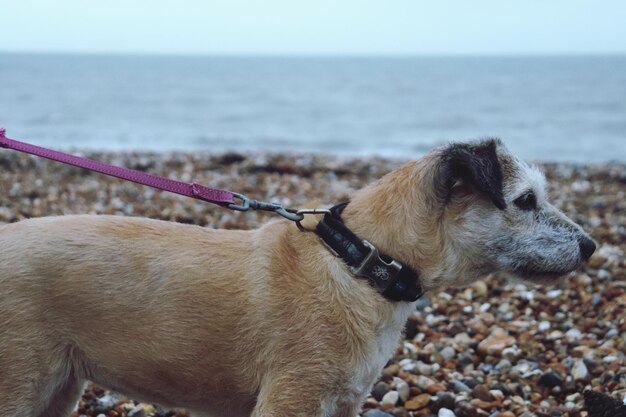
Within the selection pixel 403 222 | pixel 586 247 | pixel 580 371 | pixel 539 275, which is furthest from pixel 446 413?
pixel 403 222

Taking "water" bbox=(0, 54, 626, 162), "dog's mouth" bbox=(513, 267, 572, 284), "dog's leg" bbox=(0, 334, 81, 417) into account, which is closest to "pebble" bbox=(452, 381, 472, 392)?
"dog's mouth" bbox=(513, 267, 572, 284)

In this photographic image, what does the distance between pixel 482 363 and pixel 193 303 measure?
3.00 meters

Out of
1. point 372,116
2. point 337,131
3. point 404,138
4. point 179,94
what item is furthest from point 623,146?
point 179,94

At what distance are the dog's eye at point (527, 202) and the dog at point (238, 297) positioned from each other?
Answer: 1.4 inches

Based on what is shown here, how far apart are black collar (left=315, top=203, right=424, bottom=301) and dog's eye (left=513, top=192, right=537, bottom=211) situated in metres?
0.71

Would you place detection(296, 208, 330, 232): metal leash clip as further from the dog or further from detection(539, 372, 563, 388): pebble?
detection(539, 372, 563, 388): pebble

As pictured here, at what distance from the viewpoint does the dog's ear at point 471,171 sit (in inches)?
131

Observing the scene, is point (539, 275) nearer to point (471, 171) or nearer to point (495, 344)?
point (471, 171)

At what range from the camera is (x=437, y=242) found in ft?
11.2

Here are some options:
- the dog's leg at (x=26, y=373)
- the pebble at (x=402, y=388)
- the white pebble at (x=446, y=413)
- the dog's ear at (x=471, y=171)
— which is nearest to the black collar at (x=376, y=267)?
the dog's ear at (x=471, y=171)

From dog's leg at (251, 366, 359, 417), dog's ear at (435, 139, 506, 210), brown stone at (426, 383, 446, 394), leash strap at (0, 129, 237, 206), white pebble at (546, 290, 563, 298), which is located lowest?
brown stone at (426, 383, 446, 394)

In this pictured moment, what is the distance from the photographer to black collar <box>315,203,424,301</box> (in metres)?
3.30

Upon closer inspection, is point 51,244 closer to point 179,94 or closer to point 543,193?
point 543,193

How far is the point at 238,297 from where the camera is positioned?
3.31 meters
